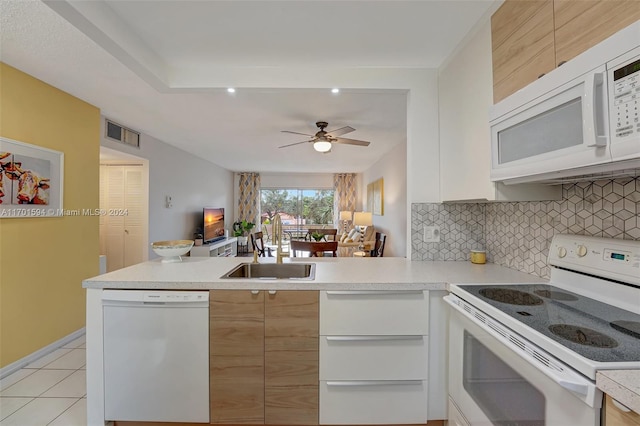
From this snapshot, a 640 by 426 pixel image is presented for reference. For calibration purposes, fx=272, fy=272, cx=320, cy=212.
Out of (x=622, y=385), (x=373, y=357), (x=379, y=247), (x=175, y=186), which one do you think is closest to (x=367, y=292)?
(x=373, y=357)

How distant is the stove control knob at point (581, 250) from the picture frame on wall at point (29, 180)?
3.71 metres

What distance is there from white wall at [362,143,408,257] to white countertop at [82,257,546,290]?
7.97 ft

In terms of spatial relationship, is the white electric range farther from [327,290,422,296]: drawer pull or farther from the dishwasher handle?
the dishwasher handle

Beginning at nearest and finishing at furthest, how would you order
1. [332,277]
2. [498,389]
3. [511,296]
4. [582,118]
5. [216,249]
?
[582,118] → [498,389] → [511,296] → [332,277] → [216,249]

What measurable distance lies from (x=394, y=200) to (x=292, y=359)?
367cm

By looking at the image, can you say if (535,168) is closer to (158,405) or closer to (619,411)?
(619,411)

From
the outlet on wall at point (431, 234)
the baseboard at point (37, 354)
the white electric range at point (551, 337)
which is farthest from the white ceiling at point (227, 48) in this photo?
the baseboard at point (37, 354)

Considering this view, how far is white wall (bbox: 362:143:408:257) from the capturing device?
4227 millimetres

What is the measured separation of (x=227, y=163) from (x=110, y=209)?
286 centimetres

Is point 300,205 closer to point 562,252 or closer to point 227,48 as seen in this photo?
point 227,48

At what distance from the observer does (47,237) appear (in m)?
2.45

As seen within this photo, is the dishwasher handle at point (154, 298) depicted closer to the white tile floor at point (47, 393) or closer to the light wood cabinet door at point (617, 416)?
the white tile floor at point (47, 393)

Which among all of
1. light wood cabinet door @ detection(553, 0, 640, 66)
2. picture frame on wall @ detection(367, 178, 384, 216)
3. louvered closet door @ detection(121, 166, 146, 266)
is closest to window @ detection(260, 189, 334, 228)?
picture frame on wall @ detection(367, 178, 384, 216)

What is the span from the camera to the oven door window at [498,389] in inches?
34.9
